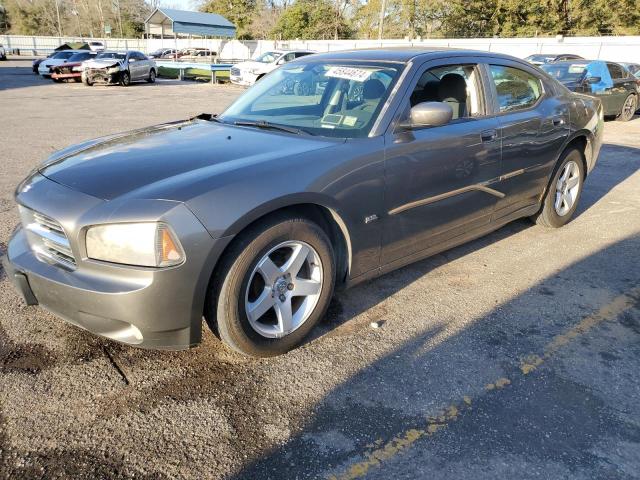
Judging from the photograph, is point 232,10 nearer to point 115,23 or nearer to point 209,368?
point 115,23

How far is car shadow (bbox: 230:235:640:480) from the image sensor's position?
2141 mm

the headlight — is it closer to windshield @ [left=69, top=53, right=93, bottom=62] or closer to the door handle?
the door handle

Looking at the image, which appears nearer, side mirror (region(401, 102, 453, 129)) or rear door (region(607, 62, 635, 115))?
side mirror (region(401, 102, 453, 129))

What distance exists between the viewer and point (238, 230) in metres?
2.43

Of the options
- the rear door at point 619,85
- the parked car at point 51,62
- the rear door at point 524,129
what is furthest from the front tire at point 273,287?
the parked car at point 51,62

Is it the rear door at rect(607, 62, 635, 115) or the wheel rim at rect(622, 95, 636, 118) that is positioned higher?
the rear door at rect(607, 62, 635, 115)

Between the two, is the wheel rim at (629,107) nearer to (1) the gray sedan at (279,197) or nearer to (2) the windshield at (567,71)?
(2) the windshield at (567,71)

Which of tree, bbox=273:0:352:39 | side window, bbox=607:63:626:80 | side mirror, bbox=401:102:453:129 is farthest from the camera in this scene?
tree, bbox=273:0:352:39

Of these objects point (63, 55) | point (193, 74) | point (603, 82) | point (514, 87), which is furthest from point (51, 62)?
point (514, 87)

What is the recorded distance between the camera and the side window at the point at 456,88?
3557 millimetres

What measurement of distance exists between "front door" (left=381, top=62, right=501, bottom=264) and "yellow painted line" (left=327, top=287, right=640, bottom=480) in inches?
40.5

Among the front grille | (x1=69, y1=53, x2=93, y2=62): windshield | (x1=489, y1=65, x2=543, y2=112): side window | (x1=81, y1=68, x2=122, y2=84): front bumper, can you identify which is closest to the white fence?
(x1=81, y1=68, x2=122, y2=84): front bumper

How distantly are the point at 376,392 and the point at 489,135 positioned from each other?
2.20m

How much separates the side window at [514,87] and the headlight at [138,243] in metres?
2.91
